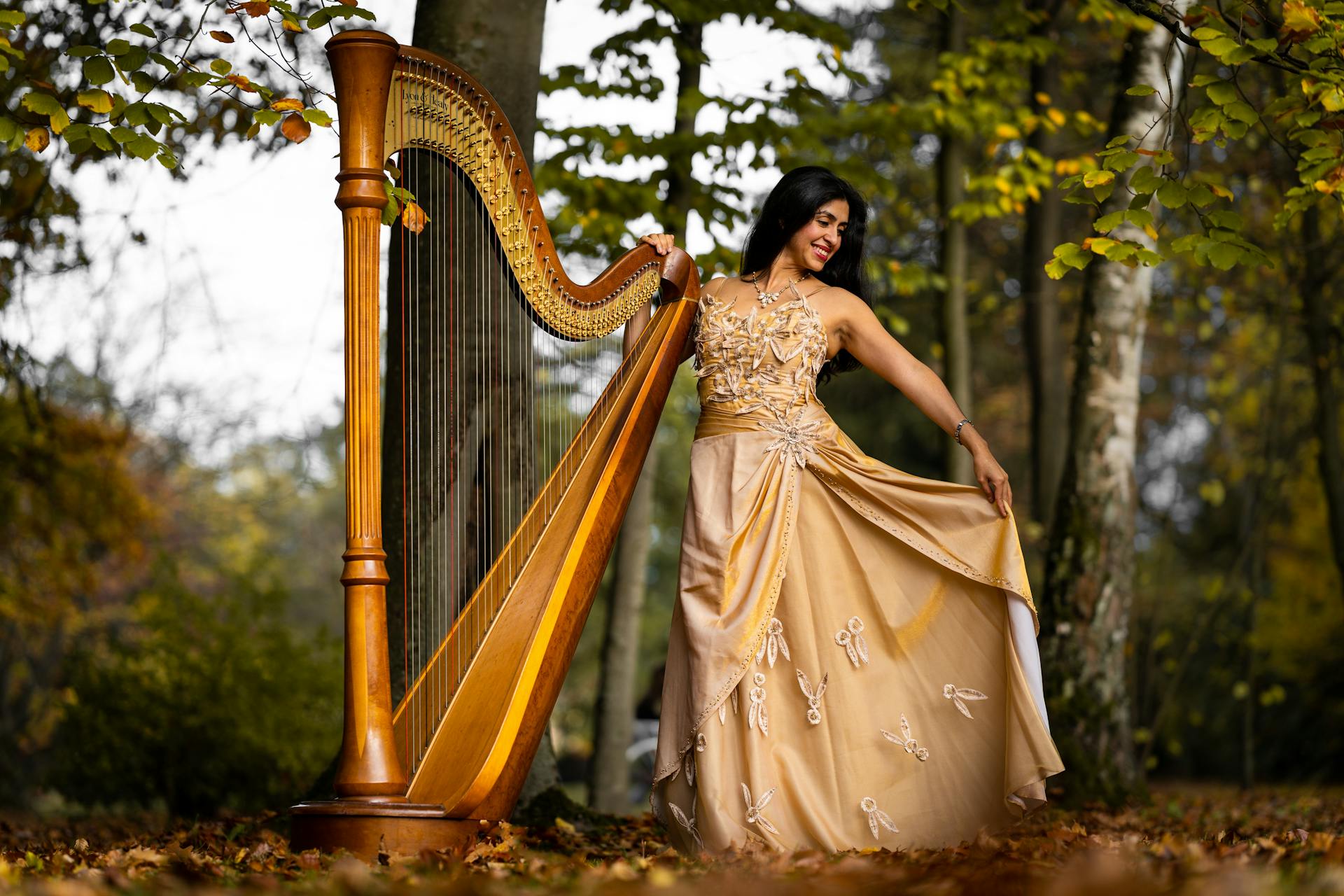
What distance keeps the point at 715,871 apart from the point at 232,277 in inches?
378

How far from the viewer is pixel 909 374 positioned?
3709mm

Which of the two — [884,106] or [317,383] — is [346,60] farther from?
[884,106]

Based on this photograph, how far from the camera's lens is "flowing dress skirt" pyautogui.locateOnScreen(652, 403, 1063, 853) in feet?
11.2

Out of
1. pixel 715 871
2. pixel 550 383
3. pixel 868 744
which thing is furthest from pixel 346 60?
pixel 868 744

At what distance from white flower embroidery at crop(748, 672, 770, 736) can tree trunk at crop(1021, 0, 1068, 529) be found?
5.38m

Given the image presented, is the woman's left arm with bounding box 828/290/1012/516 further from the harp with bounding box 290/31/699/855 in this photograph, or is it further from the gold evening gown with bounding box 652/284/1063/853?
the harp with bounding box 290/31/699/855

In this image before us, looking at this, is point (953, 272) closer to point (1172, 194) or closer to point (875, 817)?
point (1172, 194)

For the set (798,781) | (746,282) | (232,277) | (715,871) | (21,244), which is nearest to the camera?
(715,871)

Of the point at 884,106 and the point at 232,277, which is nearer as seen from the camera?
the point at 884,106

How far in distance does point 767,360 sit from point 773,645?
829mm

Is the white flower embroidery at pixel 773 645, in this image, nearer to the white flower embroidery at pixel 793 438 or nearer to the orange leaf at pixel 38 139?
the white flower embroidery at pixel 793 438

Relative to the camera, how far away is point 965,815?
3.49 m

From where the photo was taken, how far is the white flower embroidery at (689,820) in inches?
133

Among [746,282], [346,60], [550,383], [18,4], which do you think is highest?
[18,4]
